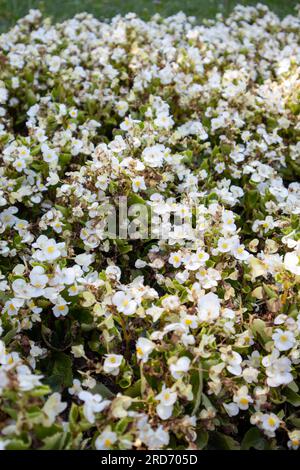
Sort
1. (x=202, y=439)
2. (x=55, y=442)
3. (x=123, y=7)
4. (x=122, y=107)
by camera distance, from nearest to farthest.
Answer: (x=55, y=442), (x=202, y=439), (x=122, y=107), (x=123, y=7)

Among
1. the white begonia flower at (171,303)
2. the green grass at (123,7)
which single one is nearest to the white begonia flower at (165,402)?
the white begonia flower at (171,303)

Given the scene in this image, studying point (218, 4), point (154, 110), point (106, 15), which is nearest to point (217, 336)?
point (154, 110)

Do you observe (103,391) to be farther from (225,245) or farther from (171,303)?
(225,245)

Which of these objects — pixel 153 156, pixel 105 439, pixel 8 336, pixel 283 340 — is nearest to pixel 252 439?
pixel 283 340

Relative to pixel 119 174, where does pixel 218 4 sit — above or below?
above

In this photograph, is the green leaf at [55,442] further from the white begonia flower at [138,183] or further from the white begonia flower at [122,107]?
the white begonia flower at [122,107]

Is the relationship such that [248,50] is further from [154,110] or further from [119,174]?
[119,174]

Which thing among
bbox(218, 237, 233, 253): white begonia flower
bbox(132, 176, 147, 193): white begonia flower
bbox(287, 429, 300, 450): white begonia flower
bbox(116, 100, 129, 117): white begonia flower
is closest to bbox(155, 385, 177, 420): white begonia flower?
bbox(287, 429, 300, 450): white begonia flower
